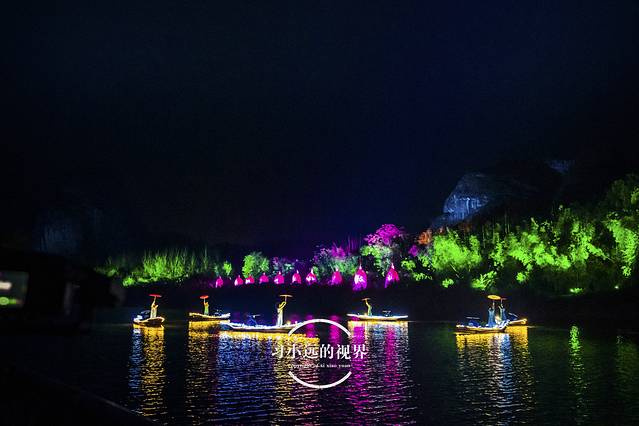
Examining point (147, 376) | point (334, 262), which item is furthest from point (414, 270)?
point (147, 376)

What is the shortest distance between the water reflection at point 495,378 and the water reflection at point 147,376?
430 inches

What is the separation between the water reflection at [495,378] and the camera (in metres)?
19.5

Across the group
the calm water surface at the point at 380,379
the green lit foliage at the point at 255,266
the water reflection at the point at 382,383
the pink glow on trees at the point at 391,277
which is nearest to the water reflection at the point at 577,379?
the calm water surface at the point at 380,379

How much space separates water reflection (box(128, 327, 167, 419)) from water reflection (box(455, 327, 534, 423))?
10.9 metres

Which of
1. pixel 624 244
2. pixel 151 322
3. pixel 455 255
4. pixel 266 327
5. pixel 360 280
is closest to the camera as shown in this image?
pixel 266 327

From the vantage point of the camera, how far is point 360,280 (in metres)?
83.4

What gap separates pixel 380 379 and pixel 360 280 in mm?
58177

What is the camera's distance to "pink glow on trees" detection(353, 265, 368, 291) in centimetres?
8186

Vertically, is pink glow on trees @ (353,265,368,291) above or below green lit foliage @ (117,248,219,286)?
below

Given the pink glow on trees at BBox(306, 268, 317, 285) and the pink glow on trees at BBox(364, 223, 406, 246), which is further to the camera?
the pink glow on trees at BBox(306, 268, 317, 285)

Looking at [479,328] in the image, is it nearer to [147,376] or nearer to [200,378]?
[200,378]

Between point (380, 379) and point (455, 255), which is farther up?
point (455, 255)

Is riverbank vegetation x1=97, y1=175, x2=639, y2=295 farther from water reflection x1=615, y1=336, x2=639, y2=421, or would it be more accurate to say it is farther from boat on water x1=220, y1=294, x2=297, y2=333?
boat on water x1=220, y1=294, x2=297, y2=333

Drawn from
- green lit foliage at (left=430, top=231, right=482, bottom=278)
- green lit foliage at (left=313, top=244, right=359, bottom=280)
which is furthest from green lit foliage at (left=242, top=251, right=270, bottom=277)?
green lit foliage at (left=430, top=231, right=482, bottom=278)
